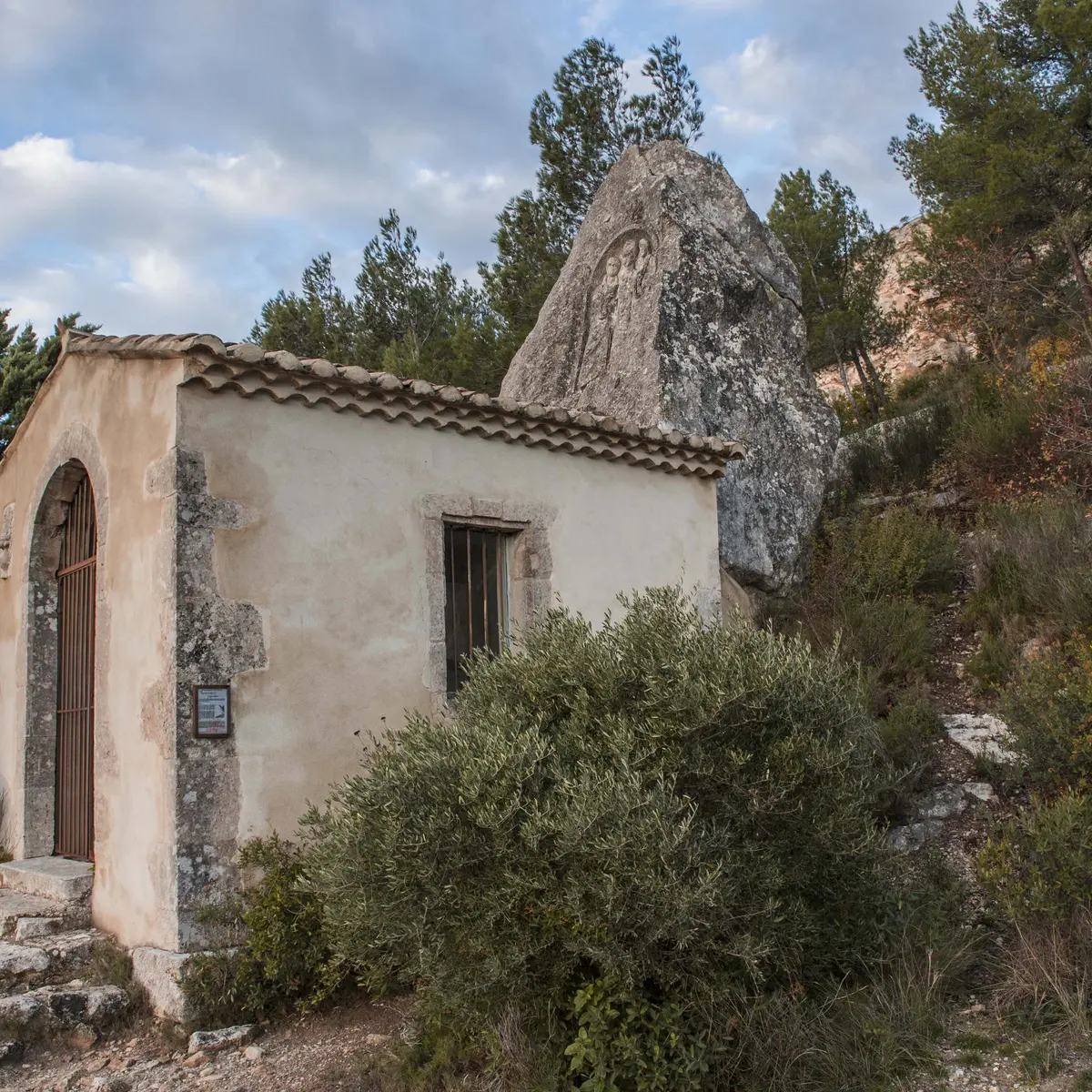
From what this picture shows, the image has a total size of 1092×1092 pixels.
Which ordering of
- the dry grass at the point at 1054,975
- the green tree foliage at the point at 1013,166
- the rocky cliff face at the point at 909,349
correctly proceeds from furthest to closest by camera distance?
the rocky cliff face at the point at 909,349, the green tree foliage at the point at 1013,166, the dry grass at the point at 1054,975

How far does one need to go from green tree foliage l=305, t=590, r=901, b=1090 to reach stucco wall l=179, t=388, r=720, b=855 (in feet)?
4.32

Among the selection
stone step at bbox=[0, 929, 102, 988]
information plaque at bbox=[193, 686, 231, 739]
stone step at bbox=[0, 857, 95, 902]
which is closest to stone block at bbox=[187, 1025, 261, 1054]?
stone step at bbox=[0, 929, 102, 988]

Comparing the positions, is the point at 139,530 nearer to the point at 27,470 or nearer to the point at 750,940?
the point at 27,470

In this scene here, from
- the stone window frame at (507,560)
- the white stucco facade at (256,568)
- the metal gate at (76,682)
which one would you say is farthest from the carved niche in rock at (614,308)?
the metal gate at (76,682)

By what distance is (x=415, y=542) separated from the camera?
249 inches

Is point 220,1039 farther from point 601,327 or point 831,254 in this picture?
point 831,254

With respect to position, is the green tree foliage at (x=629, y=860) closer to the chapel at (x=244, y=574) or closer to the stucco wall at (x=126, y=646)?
the chapel at (x=244, y=574)

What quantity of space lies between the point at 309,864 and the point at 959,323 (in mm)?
12011

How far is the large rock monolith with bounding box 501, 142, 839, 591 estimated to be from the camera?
31.7ft

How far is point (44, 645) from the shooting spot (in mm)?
7398

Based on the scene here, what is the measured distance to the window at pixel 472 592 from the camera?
263 inches

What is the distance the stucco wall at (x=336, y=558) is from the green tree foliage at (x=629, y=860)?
4.32 feet

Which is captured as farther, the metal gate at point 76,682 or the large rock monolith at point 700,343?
the large rock monolith at point 700,343

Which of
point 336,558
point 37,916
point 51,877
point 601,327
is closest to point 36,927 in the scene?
point 37,916
